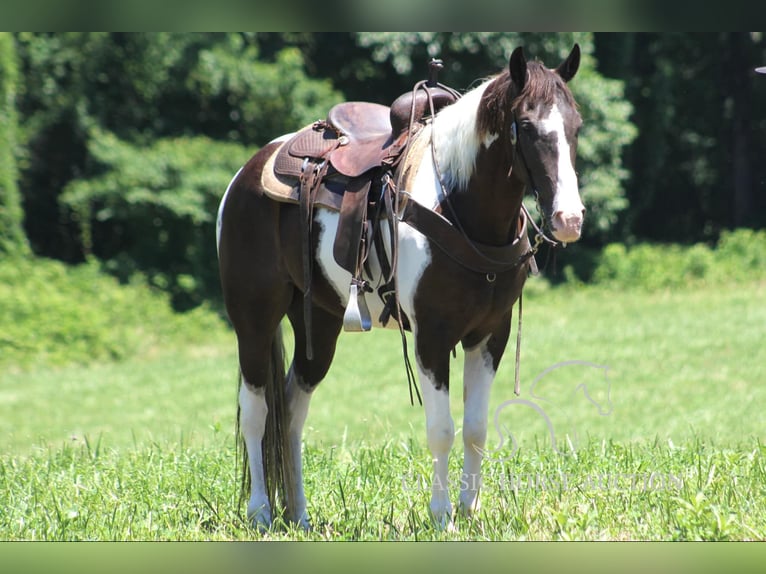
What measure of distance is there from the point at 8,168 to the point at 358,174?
1097cm

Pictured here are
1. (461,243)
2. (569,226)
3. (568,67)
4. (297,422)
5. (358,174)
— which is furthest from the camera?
(297,422)

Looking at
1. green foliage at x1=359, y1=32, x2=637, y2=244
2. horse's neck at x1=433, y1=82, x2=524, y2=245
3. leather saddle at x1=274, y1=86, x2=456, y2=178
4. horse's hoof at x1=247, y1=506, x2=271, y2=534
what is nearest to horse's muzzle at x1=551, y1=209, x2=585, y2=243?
horse's neck at x1=433, y1=82, x2=524, y2=245

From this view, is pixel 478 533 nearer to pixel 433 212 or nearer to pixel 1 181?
pixel 433 212

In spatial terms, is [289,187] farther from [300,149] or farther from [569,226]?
[569,226]

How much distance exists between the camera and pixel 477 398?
4.09 m

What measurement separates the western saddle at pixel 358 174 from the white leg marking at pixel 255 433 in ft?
1.24

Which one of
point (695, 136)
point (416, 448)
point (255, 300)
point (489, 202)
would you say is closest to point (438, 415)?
point (489, 202)

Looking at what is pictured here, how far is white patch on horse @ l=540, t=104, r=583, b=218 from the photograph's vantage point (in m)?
3.34

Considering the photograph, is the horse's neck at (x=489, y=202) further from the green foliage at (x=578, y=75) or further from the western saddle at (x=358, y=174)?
the green foliage at (x=578, y=75)

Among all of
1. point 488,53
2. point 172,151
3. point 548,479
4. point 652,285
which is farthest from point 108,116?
point 548,479

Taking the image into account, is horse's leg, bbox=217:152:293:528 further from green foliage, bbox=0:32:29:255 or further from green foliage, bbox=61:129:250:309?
green foliage, bbox=0:32:29:255

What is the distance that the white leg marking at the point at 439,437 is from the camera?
390cm
